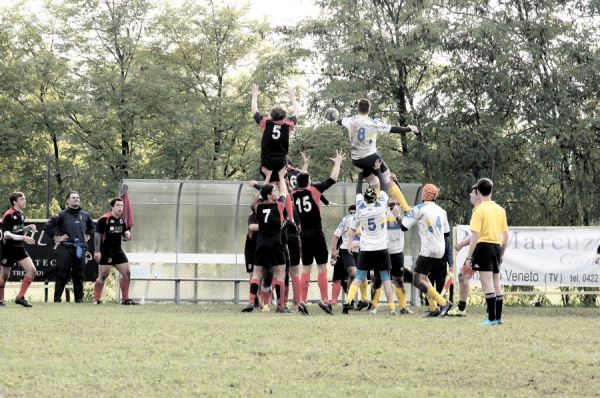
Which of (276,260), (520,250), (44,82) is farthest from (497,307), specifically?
(44,82)

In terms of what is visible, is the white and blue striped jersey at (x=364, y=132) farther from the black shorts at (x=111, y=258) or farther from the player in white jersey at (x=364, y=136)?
the black shorts at (x=111, y=258)

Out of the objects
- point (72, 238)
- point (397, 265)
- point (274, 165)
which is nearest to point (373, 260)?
point (397, 265)

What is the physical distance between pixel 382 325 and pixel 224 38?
3303 cm

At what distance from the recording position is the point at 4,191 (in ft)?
140

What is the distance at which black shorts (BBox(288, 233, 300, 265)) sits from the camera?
56.7ft

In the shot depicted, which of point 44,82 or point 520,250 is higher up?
point 44,82

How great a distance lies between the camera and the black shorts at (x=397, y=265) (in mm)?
18513

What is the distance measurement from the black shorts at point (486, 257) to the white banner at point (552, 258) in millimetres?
7604

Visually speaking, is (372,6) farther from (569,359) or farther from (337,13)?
(569,359)

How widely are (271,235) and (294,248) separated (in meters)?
0.57

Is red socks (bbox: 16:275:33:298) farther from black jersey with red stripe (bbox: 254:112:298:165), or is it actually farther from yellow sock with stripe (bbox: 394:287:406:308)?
yellow sock with stripe (bbox: 394:287:406:308)

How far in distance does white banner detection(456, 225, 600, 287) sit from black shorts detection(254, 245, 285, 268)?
5.96 metres

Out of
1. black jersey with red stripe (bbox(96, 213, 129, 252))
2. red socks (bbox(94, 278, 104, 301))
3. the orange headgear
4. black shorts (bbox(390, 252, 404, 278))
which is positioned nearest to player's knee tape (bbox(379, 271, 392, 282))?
black shorts (bbox(390, 252, 404, 278))

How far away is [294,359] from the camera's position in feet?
31.1
